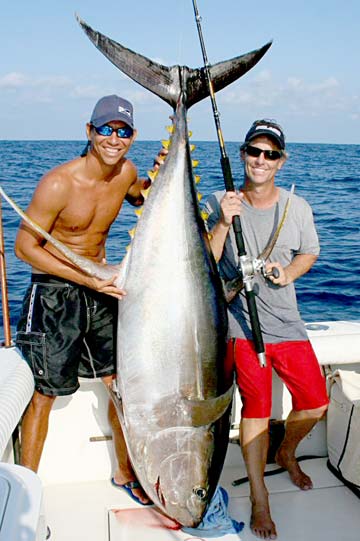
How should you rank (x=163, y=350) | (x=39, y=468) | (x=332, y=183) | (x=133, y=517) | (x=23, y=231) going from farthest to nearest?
1. (x=332, y=183)
2. (x=39, y=468)
3. (x=133, y=517)
4. (x=23, y=231)
5. (x=163, y=350)

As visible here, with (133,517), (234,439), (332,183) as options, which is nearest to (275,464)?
(234,439)

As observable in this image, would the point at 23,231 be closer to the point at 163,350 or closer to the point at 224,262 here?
the point at 163,350

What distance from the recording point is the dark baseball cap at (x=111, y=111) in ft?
7.48

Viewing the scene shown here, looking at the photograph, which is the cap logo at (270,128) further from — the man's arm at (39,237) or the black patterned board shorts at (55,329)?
the black patterned board shorts at (55,329)

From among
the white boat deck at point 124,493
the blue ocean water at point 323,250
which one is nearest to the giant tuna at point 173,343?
the white boat deck at point 124,493

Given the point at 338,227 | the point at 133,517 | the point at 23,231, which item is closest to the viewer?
the point at 23,231

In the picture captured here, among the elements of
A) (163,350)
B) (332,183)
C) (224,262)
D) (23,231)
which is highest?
(23,231)

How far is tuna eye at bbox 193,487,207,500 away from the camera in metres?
2.24

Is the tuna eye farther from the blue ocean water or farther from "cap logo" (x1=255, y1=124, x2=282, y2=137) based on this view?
the blue ocean water

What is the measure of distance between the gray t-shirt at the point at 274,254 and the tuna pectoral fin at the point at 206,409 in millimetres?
401

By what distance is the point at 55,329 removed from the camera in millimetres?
2453

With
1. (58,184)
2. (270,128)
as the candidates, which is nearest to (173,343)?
(58,184)

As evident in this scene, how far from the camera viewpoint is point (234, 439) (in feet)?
9.61

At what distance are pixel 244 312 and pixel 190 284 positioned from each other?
0.45 metres
